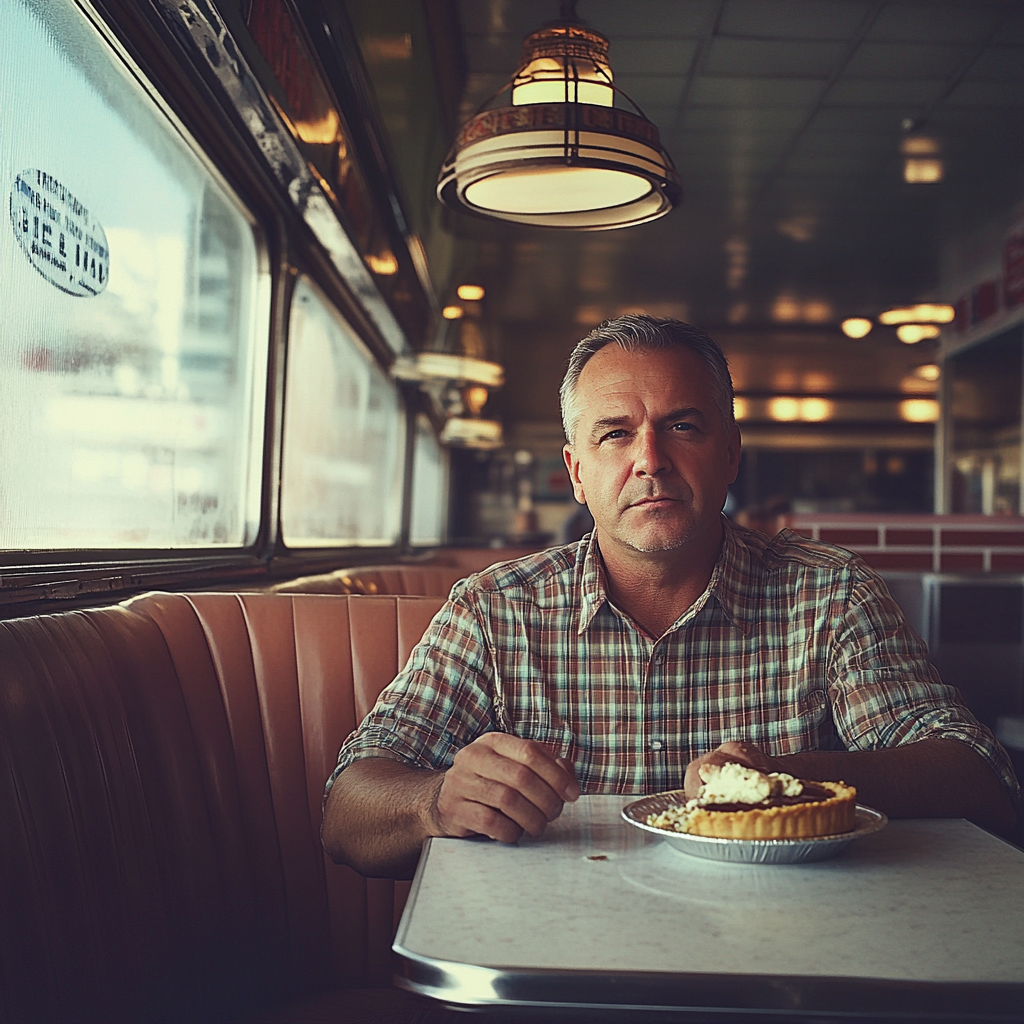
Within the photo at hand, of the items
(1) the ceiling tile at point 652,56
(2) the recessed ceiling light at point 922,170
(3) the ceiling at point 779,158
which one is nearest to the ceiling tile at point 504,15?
(3) the ceiling at point 779,158

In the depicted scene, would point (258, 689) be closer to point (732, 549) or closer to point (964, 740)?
point (732, 549)

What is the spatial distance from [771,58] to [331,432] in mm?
2909

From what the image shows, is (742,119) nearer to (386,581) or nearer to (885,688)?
(386,581)

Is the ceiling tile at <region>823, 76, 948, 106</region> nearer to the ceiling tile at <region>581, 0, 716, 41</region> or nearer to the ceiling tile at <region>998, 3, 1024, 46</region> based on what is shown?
the ceiling tile at <region>998, 3, 1024, 46</region>

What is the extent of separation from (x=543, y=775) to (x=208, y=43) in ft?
6.22

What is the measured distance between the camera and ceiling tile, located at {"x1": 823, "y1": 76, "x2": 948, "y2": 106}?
5133mm

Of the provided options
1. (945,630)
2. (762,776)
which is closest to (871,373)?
(945,630)

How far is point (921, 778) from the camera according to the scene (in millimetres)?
1402

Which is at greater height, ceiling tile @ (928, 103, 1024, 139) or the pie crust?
ceiling tile @ (928, 103, 1024, 139)

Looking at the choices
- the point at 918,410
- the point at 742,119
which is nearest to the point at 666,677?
the point at 742,119

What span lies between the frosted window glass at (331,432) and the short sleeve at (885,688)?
8.09ft

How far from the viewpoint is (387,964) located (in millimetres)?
1948

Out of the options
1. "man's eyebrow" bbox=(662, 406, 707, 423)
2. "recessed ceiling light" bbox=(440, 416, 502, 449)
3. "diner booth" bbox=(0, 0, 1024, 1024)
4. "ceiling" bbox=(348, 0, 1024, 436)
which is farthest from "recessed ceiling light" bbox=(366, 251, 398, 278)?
"recessed ceiling light" bbox=(440, 416, 502, 449)

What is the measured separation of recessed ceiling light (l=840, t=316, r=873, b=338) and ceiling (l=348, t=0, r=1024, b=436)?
0.16 meters
